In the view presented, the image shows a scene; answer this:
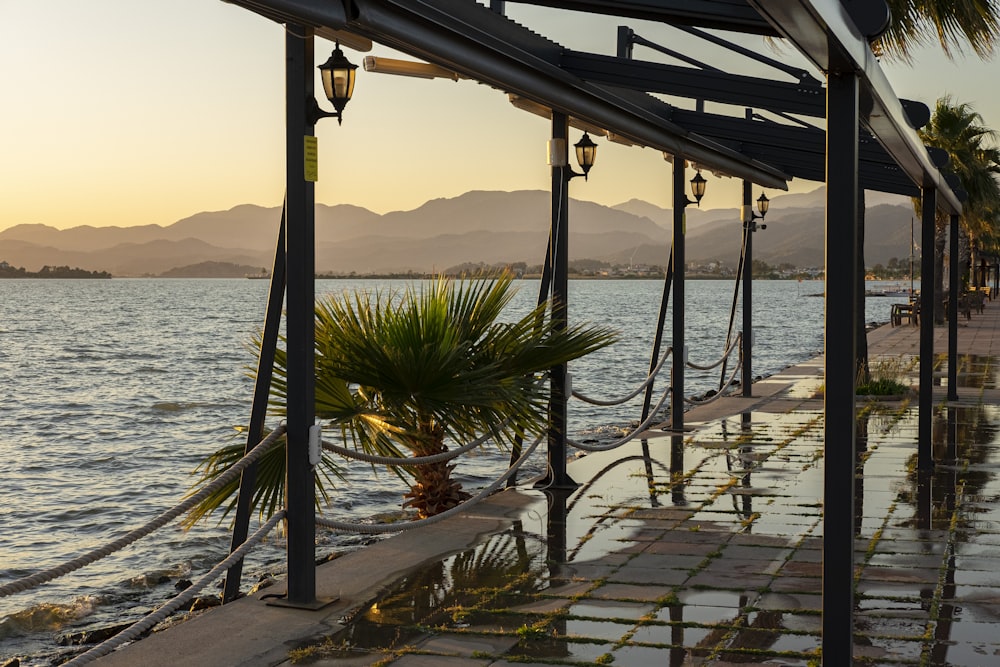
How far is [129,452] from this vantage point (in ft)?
69.7

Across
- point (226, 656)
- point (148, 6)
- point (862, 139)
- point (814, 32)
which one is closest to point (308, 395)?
point (226, 656)

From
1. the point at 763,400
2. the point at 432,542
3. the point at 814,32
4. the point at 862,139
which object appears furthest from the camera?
the point at 763,400

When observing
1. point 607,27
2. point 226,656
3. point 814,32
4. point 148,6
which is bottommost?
point 226,656

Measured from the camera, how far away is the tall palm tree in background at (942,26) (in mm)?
12672

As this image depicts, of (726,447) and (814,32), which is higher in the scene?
(814,32)

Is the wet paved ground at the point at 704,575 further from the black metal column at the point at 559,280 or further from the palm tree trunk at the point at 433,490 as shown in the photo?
the palm tree trunk at the point at 433,490

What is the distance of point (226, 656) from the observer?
5.07m

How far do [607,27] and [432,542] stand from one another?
5538 mm

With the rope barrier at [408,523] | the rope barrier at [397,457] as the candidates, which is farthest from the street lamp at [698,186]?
the rope barrier at [397,457]

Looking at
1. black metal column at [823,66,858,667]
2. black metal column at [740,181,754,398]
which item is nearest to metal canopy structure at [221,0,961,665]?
black metal column at [823,66,858,667]

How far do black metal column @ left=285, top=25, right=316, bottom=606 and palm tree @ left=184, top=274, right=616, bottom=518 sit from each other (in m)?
1.10

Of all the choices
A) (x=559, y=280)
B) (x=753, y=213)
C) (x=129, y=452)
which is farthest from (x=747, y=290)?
(x=129, y=452)

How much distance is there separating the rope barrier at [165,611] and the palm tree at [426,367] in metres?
1.00

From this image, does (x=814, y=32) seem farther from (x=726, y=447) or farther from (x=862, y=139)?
(x=726, y=447)
